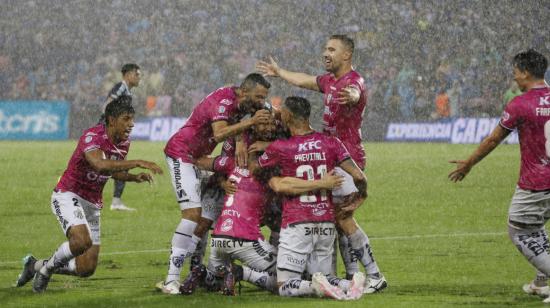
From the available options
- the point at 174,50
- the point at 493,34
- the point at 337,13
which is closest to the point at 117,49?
the point at 174,50

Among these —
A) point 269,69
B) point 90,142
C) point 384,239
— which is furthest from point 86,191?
point 384,239

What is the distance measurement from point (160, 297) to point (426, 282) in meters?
2.59

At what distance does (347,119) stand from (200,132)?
1432 mm

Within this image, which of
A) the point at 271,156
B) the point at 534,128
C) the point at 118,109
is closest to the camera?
the point at 534,128

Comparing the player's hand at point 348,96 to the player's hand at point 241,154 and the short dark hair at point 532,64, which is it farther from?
the short dark hair at point 532,64

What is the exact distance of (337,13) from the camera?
4084 centimetres

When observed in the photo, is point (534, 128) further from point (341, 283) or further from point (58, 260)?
point (58, 260)

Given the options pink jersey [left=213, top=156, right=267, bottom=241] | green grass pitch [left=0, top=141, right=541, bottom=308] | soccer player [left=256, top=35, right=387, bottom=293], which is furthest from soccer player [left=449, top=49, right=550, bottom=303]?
pink jersey [left=213, top=156, right=267, bottom=241]

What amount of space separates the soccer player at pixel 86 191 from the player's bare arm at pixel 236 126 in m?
0.74

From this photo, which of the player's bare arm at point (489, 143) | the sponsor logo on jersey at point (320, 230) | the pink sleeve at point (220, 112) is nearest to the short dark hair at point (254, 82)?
the pink sleeve at point (220, 112)

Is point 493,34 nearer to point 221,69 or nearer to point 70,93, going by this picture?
point 221,69

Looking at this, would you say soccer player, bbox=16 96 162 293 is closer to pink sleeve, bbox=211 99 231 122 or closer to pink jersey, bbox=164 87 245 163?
pink jersey, bbox=164 87 245 163

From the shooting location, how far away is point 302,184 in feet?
30.0

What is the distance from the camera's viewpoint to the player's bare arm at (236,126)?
945cm
